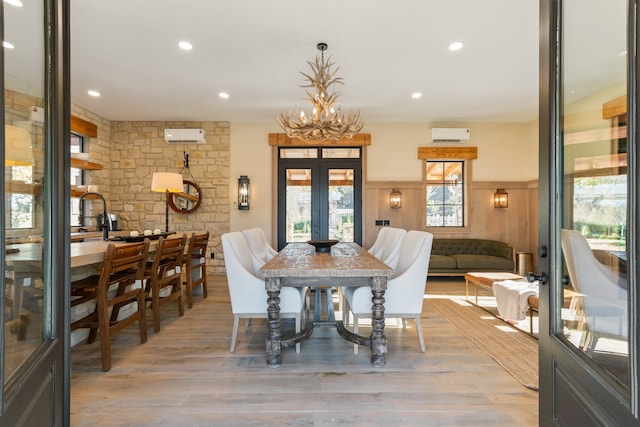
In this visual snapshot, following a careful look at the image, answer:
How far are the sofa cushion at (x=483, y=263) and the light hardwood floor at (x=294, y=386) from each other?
268 centimetres

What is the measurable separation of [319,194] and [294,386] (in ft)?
14.3

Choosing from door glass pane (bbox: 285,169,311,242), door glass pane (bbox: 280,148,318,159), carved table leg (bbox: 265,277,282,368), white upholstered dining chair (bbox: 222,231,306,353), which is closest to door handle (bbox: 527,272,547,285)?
carved table leg (bbox: 265,277,282,368)

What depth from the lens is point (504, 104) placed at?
5.13m

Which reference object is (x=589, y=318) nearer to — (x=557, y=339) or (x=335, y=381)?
(x=557, y=339)

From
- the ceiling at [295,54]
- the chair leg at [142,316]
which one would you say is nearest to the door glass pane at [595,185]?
the ceiling at [295,54]

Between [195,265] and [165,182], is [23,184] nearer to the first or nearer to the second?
[195,265]

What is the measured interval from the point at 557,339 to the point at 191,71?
4425 mm

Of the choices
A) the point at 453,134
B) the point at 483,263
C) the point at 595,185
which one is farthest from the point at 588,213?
the point at 453,134

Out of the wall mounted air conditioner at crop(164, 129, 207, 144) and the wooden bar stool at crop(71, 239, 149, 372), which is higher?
the wall mounted air conditioner at crop(164, 129, 207, 144)

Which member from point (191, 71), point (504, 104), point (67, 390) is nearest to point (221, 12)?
point (191, 71)

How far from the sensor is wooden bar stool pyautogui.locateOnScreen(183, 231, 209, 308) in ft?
12.6

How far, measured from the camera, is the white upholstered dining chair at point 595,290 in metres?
0.95

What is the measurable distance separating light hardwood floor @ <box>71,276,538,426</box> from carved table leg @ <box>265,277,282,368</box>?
0.26 ft

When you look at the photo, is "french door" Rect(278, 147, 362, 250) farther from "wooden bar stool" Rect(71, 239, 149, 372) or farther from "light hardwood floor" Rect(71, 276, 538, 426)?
"wooden bar stool" Rect(71, 239, 149, 372)
